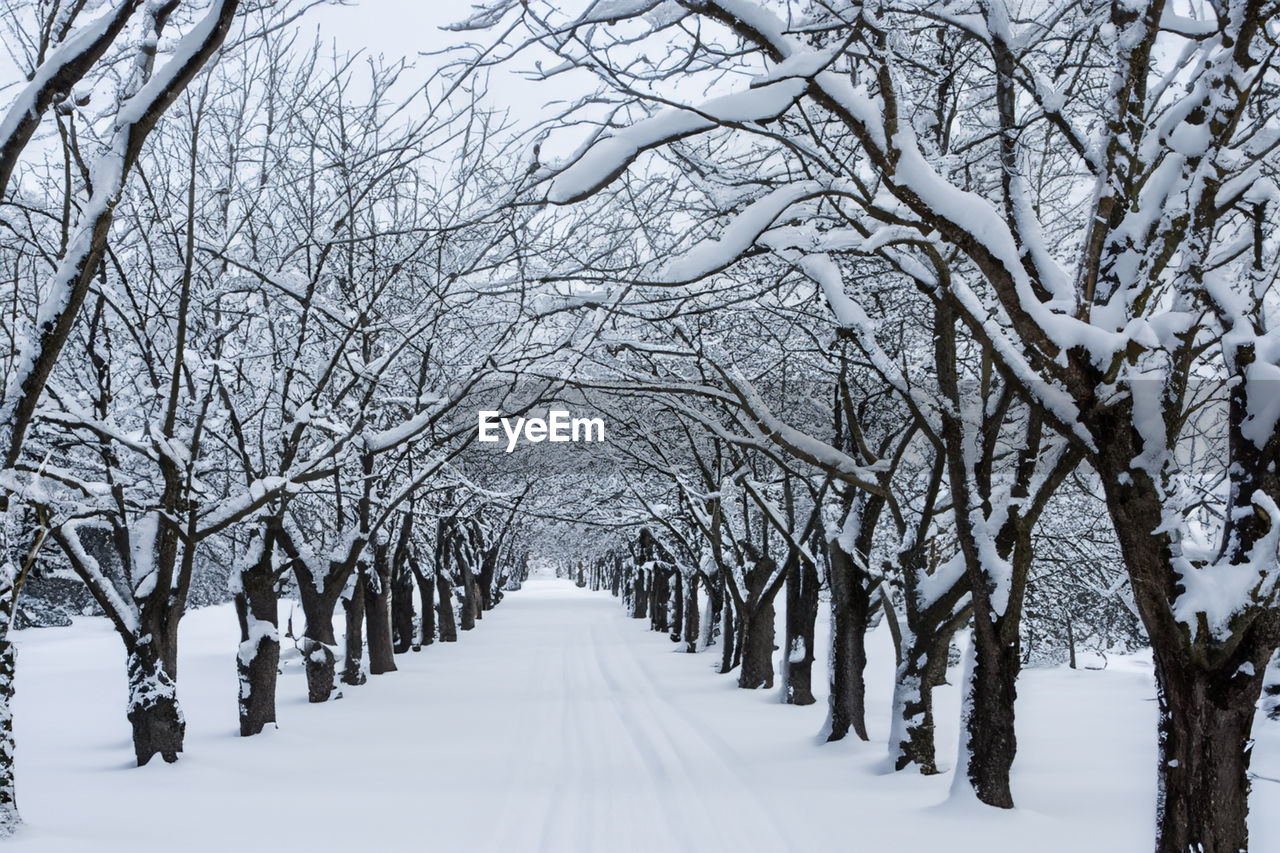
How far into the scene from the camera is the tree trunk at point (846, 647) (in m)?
10.6

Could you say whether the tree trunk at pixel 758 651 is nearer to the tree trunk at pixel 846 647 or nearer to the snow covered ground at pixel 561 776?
the snow covered ground at pixel 561 776

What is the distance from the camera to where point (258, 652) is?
1161 cm

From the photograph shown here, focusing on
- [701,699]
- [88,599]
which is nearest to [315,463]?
[701,699]

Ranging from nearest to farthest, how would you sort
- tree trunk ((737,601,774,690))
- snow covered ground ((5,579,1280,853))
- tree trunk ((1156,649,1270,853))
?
tree trunk ((1156,649,1270,853)), snow covered ground ((5,579,1280,853)), tree trunk ((737,601,774,690))

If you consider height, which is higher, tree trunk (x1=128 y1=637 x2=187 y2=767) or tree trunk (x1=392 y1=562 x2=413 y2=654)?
tree trunk (x1=128 y1=637 x2=187 y2=767)

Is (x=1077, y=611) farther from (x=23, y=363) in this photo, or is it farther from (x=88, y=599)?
(x=88, y=599)

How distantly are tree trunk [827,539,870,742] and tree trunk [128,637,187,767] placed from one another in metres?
6.76

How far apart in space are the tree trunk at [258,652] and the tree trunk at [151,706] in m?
2.45

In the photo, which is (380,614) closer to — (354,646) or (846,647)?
(354,646)

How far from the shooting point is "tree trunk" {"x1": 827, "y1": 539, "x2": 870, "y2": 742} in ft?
34.8

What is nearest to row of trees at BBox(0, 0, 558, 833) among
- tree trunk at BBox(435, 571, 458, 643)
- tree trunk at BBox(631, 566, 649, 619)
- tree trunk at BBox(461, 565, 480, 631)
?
tree trunk at BBox(435, 571, 458, 643)

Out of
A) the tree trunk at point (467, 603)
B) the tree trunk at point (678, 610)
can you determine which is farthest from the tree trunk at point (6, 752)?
the tree trunk at point (467, 603)

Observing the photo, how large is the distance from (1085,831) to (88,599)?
42.1 meters

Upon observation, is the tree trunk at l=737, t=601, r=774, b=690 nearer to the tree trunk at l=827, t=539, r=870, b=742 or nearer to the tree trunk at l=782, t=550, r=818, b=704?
the tree trunk at l=782, t=550, r=818, b=704
